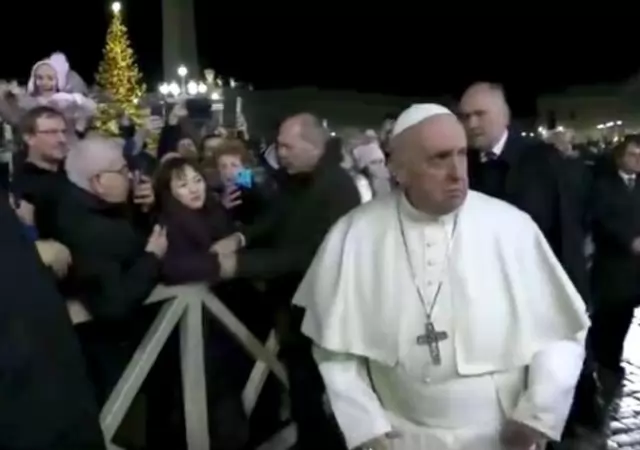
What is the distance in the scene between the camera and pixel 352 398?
3941 mm

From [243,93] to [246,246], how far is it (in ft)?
47.9

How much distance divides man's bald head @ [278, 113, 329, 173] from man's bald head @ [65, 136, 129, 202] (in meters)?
0.71

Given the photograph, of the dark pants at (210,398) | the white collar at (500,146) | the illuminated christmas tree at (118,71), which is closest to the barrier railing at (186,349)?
the dark pants at (210,398)

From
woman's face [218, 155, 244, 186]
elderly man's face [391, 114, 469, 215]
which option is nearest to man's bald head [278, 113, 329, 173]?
woman's face [218, 155, 244, 186]

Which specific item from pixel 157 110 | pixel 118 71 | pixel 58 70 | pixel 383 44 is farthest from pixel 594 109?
pixel 58 70

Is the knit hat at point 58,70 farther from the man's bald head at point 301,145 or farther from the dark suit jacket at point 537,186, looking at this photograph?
the dark suit jacket at point 537,186

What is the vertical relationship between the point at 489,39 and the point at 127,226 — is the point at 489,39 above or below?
above

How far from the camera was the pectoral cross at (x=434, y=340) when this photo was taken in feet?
12.8

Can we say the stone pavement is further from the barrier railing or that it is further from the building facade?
the building facade

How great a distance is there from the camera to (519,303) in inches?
157

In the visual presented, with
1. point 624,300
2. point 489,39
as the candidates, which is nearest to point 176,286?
point 624,300

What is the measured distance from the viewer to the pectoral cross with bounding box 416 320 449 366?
390 centimetres

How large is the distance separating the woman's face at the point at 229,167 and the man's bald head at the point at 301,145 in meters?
1.00

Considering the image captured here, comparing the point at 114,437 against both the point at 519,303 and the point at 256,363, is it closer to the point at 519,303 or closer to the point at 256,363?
the point at 256,363
